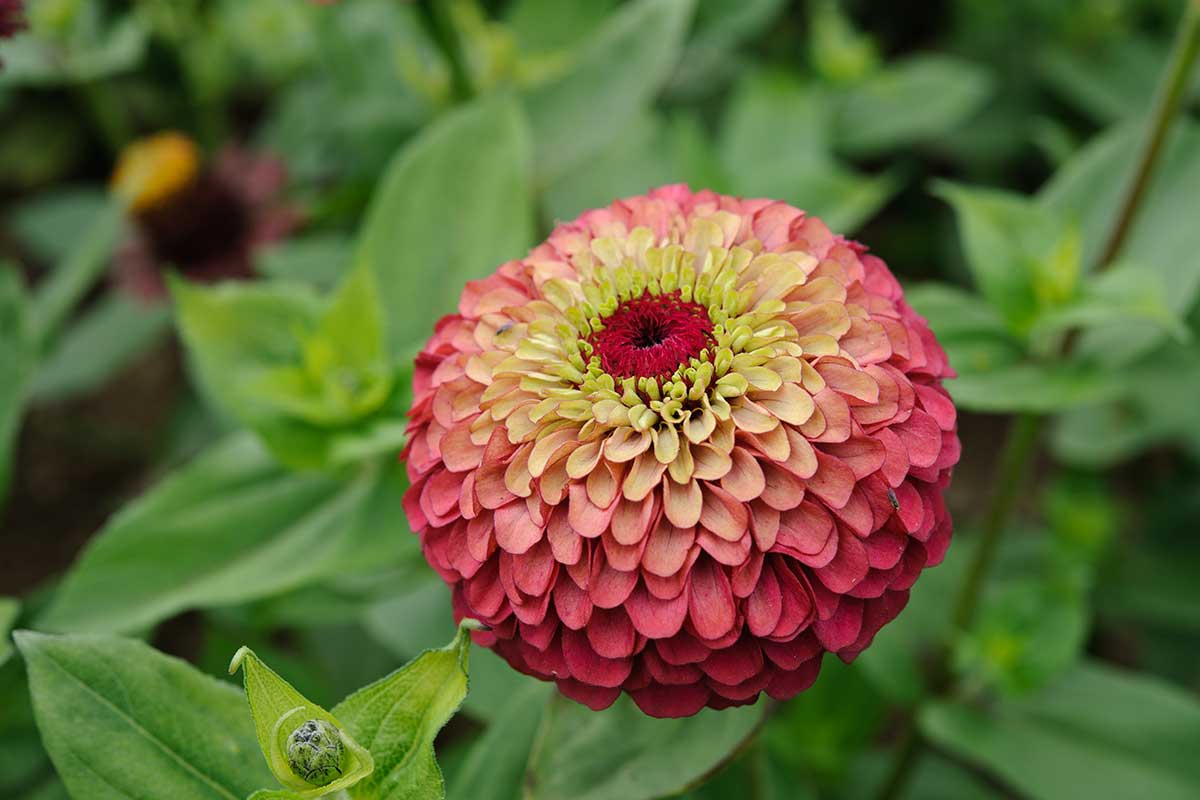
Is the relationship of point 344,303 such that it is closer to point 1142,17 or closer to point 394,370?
point 394,370

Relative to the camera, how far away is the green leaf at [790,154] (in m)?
1.37

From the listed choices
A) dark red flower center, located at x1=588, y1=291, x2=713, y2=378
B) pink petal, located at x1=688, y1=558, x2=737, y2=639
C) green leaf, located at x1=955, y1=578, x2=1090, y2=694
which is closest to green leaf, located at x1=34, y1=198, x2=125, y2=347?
dark red flower center, located at x1=588, y1=291, x2=713, y2=378

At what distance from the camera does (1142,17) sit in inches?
72.9

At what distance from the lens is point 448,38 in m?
1.44

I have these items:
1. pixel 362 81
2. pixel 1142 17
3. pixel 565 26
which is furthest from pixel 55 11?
pixel 1142 17

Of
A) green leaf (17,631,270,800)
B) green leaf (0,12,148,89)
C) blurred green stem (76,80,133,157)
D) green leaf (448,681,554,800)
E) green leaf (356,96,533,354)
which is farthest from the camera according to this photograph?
blurred green stem (76,80,133,157)

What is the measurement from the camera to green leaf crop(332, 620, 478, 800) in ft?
2.11

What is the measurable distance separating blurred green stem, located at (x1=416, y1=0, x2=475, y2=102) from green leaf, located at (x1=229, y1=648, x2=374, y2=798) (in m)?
1.00

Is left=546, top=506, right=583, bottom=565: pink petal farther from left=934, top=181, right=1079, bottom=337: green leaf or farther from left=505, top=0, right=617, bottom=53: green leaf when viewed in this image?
left=505, top=0, right=617, bottom=53: green leaf

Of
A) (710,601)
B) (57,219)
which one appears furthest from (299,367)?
(57,219)

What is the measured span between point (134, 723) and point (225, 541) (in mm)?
321

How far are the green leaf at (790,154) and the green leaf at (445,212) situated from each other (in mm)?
371

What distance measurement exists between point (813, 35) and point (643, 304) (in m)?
1.31

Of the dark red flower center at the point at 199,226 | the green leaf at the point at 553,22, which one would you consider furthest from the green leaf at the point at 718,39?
the dark red flower center at the point at 199,226
